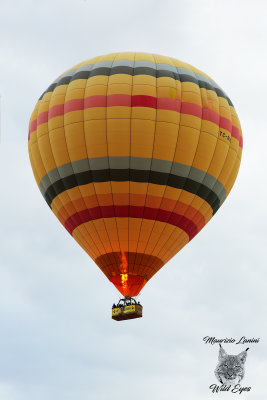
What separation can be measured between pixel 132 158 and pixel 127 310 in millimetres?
4474

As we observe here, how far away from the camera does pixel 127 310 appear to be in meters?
26.6

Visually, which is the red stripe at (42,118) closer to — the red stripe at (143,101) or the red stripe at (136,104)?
the red stripe at (136,104)

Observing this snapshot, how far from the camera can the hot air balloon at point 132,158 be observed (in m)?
26.6

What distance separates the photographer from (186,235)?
92.0 feet

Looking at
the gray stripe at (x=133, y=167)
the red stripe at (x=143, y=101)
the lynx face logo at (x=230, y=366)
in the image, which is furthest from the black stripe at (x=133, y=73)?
the lynx face logo at (x=230, y=366)

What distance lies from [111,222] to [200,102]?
4.56m

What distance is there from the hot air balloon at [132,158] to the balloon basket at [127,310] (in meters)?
0.08

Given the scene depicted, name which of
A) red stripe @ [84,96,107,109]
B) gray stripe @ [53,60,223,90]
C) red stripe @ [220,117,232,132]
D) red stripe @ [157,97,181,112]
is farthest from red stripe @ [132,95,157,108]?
red stripe @ [220,117,232,132]

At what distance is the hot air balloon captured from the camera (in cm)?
2656

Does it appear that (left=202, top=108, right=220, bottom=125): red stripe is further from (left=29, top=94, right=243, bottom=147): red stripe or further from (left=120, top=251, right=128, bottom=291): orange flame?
(left=120, top=251, right=128, bottom=291): orange flame

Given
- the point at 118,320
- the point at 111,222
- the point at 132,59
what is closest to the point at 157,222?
the point at 111,222

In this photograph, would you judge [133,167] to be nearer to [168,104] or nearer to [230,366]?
[168,104]

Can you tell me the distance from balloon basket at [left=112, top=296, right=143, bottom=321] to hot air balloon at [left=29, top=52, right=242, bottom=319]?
0.08 m

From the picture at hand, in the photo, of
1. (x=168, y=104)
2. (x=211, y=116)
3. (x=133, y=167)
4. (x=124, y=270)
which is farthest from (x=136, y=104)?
(x=124, y=270)
